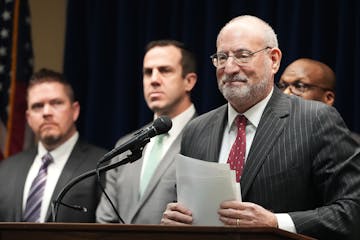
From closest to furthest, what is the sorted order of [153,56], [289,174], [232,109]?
[289,174] → [232,109] → [153,56]

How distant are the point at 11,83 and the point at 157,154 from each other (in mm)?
1809

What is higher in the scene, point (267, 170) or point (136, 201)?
point (267, 170)

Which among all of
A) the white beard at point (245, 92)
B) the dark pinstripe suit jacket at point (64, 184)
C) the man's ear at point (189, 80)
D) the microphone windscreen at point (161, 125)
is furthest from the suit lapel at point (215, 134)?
the dark pinstripe suit jacket at point (64, 184)

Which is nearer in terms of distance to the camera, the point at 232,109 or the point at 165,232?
the point at 165,232

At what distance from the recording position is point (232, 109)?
345 centimetres

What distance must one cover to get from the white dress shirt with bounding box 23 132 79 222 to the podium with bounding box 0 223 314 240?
7.17 ft

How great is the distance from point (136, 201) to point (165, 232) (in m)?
1.89

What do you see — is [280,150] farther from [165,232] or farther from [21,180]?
[21,180]

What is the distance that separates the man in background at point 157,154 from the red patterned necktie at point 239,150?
0.87m

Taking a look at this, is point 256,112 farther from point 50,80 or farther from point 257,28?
point 50,80

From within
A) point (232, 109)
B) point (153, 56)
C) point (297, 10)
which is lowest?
point (232, 109)

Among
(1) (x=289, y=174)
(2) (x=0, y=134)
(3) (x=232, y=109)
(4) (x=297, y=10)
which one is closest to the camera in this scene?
(1) (x=289, y=174)

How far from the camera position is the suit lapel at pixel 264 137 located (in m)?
3.17

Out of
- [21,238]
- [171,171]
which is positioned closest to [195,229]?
[21,238]
